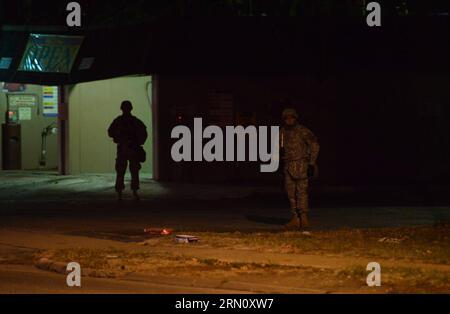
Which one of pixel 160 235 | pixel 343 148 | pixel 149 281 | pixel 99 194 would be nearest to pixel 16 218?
pixel 160 235

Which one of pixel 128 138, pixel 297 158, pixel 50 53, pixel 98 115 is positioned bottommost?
pixel 297 158

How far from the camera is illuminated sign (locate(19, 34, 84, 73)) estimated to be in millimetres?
25406

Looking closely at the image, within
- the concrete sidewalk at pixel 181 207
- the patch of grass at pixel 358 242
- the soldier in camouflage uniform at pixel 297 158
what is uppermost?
the soldier in camouflage uniform at pixel 297 158

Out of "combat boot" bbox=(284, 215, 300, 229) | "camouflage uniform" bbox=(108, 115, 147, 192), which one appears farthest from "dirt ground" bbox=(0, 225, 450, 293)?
"camouflage uniform" bbox=(108, 115, 147, 192)

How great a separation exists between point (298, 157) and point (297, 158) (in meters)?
0.02

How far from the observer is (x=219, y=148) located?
23.8 m

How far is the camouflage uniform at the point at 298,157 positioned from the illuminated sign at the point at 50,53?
448 inches

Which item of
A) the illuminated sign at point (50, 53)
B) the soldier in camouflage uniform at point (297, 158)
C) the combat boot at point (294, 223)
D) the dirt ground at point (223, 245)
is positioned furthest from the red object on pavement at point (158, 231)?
the illuminated sign at point (50, 53)

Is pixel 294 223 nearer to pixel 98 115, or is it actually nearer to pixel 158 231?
pixel 158 231

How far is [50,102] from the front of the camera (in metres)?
28.3

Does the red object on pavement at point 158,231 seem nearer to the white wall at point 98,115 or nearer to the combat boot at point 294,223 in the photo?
the combat boot at point 294,223

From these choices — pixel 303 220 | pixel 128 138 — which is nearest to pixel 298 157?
pixel 303 220

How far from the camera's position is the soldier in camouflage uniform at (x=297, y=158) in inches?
594
